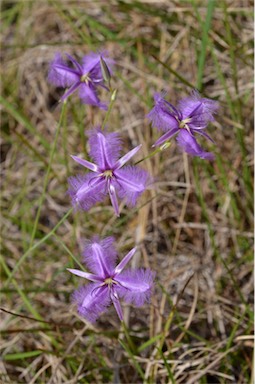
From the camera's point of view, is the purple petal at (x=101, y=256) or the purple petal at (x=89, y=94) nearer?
the purple petal at (x=101, y=256)

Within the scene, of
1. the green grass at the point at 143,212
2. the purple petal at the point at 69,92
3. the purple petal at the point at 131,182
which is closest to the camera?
the purple petal at the point at 131,182

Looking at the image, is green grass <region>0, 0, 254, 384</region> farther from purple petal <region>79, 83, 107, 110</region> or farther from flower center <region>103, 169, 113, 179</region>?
flower center <region>103, 169, 113, 179</region>

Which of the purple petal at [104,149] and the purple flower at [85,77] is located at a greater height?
the purple flower at [85,77]

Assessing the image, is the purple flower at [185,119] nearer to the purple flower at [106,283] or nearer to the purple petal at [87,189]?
the purple petal at [87,189]

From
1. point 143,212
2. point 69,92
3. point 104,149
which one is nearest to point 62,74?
point 69,92

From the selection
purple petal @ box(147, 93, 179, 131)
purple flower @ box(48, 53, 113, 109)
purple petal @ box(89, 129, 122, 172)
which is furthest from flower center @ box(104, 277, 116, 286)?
purple flower @ box(48, 53, 113, 109)

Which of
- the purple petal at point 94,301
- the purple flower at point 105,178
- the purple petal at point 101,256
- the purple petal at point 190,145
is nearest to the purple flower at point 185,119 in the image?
the purple petal at point 190,145
